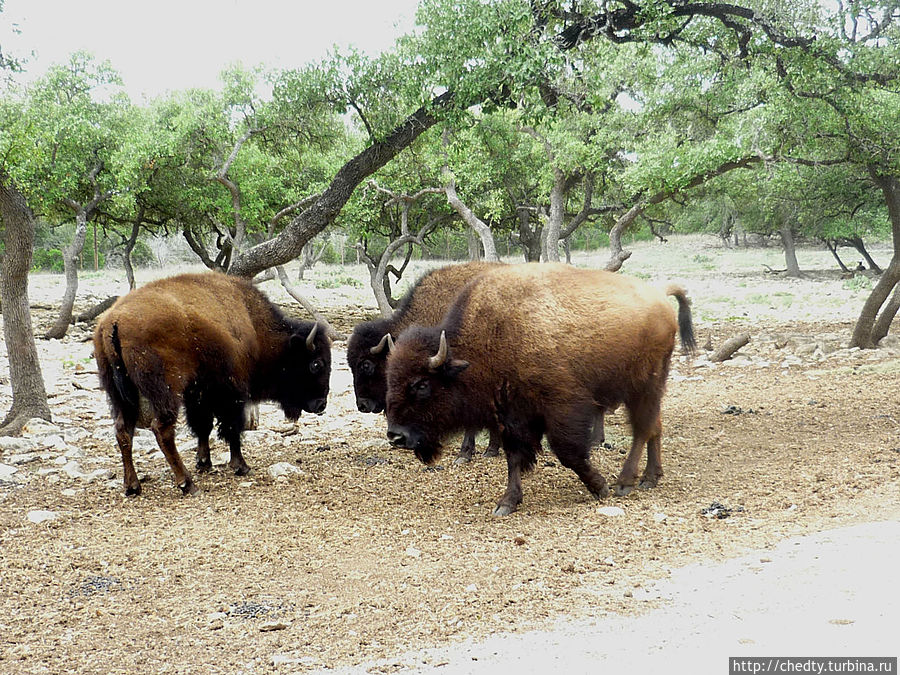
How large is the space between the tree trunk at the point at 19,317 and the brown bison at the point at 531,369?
4.68m

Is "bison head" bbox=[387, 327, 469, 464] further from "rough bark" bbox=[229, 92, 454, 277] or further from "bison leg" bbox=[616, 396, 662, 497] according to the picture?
"rough bark" bbox=[229, 92, 454, 277]

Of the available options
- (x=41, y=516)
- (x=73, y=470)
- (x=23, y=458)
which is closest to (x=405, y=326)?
(x=73, y=470)

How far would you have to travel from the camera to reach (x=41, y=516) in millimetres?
5652

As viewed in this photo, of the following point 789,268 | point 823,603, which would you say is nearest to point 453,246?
point 789,268

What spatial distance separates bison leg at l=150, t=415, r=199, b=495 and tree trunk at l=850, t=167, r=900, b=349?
1131cm

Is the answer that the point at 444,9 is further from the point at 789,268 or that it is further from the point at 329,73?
the point at 789,268

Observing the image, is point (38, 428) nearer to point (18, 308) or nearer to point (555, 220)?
point (18, 308)

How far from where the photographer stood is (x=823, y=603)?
11.4 ft

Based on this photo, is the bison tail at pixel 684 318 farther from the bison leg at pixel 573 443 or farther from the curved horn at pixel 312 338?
the curved horn at pixel 312 338

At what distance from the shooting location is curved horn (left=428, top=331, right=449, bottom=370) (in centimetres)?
573

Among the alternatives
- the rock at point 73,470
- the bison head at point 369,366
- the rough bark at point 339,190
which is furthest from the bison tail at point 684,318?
the rock at point 73,470

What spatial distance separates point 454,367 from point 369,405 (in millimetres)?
2308

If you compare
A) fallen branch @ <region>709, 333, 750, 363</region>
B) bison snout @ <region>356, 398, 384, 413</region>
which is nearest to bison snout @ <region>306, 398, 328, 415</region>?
→ bison snout @ <region>356, 398, 384, 413</region>

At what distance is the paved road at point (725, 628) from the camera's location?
3076 millimetres
